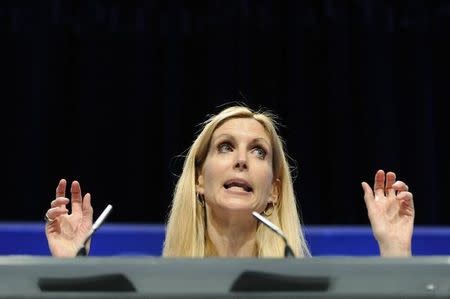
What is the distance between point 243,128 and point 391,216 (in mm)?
292

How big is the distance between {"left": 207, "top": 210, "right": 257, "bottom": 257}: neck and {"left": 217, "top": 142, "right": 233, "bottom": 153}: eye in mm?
114

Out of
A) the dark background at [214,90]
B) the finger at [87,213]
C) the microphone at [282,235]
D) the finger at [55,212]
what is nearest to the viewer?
the microphone at [282,235]

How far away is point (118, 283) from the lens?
0.49m

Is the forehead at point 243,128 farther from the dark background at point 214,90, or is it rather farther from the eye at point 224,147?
the dark background at point 214,90

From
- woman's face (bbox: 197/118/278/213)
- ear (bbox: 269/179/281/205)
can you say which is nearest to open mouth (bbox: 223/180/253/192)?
woman's face (bbox: 197/118/278/213)

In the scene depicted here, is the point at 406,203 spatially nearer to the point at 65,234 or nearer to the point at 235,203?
the point at 235,203

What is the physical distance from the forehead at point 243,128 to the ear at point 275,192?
0.10 meters

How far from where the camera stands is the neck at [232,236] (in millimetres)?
1267

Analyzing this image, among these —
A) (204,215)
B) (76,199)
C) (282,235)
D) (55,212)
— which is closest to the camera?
(282,235)

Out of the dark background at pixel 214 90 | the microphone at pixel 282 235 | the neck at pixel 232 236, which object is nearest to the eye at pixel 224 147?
the neck at pixel 232 236

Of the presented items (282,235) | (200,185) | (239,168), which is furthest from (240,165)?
(282,235)

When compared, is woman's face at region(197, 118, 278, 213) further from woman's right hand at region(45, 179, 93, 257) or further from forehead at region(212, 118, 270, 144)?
woman's right hand at region(45, 179, 93, 257)

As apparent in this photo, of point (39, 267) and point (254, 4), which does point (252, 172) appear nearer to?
point (39, 267)

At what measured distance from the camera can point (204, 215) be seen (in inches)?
51.7
